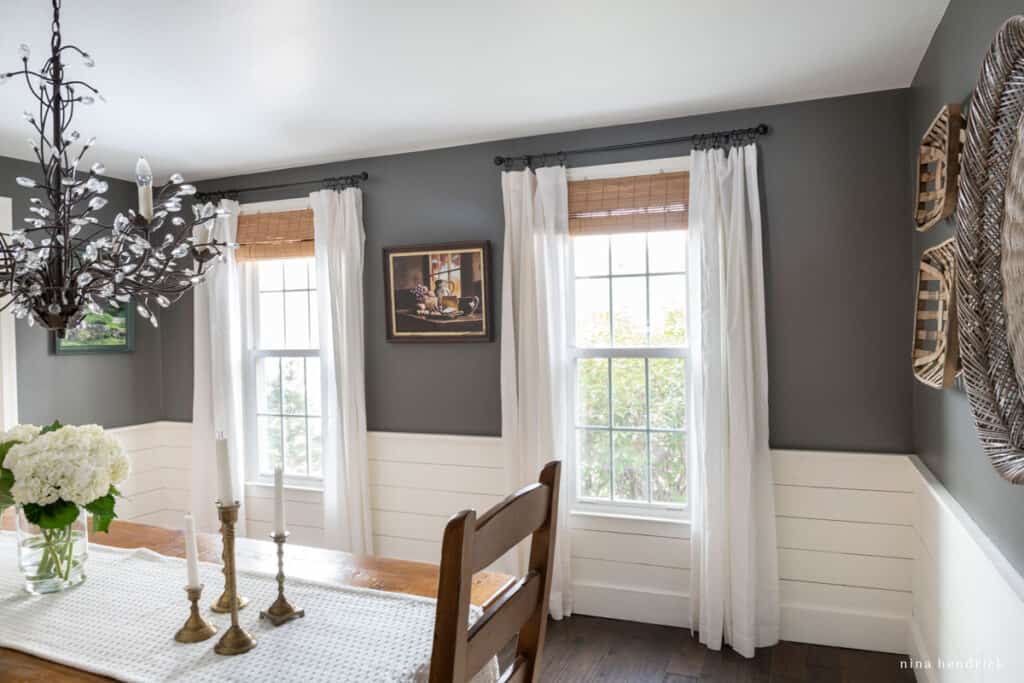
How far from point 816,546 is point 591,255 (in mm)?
1733

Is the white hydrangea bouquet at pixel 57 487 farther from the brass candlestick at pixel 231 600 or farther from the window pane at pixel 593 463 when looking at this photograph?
the window pane at pixel 593 463

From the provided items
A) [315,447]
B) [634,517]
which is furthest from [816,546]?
[315,447]

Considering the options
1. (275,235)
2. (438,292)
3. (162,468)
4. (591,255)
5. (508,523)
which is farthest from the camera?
(162,468)

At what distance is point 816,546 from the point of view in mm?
3070

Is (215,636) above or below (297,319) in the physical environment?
below

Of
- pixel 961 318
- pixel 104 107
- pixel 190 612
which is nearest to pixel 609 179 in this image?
Result: pixel 961 318

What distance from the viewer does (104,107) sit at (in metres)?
2.98

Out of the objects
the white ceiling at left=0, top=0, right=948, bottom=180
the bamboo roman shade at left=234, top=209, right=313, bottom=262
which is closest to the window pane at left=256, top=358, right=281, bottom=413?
the bamboo roman shade at left=234, top=209, right=313, bottom=262

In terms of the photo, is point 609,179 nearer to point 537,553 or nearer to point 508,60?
point 508,60

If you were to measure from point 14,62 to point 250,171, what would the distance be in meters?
1.83

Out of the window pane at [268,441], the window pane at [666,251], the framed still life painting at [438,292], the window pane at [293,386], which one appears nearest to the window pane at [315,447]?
the window pane at [293,386]

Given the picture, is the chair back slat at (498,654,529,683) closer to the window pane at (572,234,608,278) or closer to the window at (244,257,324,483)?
the window pane at (572,234,608,278)

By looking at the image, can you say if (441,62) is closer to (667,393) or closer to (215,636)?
(667,393)

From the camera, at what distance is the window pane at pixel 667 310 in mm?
3371
